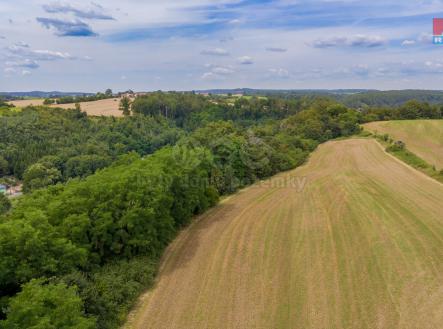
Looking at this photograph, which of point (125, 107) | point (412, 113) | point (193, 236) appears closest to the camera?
point (193, 236)

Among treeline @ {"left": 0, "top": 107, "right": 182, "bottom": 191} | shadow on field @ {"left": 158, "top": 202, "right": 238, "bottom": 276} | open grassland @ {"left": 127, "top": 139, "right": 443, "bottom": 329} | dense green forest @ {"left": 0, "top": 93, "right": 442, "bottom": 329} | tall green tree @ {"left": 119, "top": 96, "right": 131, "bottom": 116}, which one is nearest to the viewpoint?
dense green forest @ {"left": 0, "top": 93, "right": 442, "bottom": 329}

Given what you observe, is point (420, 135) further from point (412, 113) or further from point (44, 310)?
point (44, 310)

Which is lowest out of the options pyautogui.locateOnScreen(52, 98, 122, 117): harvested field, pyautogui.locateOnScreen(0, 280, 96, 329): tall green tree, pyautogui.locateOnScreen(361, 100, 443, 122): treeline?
pyautogui.locateOnScreen(0, 280, 96, 329): tall green tree

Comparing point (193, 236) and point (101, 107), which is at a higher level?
point (101, 107)

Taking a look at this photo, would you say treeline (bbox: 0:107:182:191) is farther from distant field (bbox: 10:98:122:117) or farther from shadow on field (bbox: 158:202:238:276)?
shadow on field (bbox: 158:202:238:276)

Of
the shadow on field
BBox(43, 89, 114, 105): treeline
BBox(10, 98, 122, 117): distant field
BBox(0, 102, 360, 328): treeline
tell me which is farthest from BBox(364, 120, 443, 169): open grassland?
BBox(43, 89, 114, 105): treeline

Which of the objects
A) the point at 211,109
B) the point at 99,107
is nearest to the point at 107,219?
the point at 99,107

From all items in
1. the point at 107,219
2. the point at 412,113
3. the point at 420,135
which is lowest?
the point at 107,219
